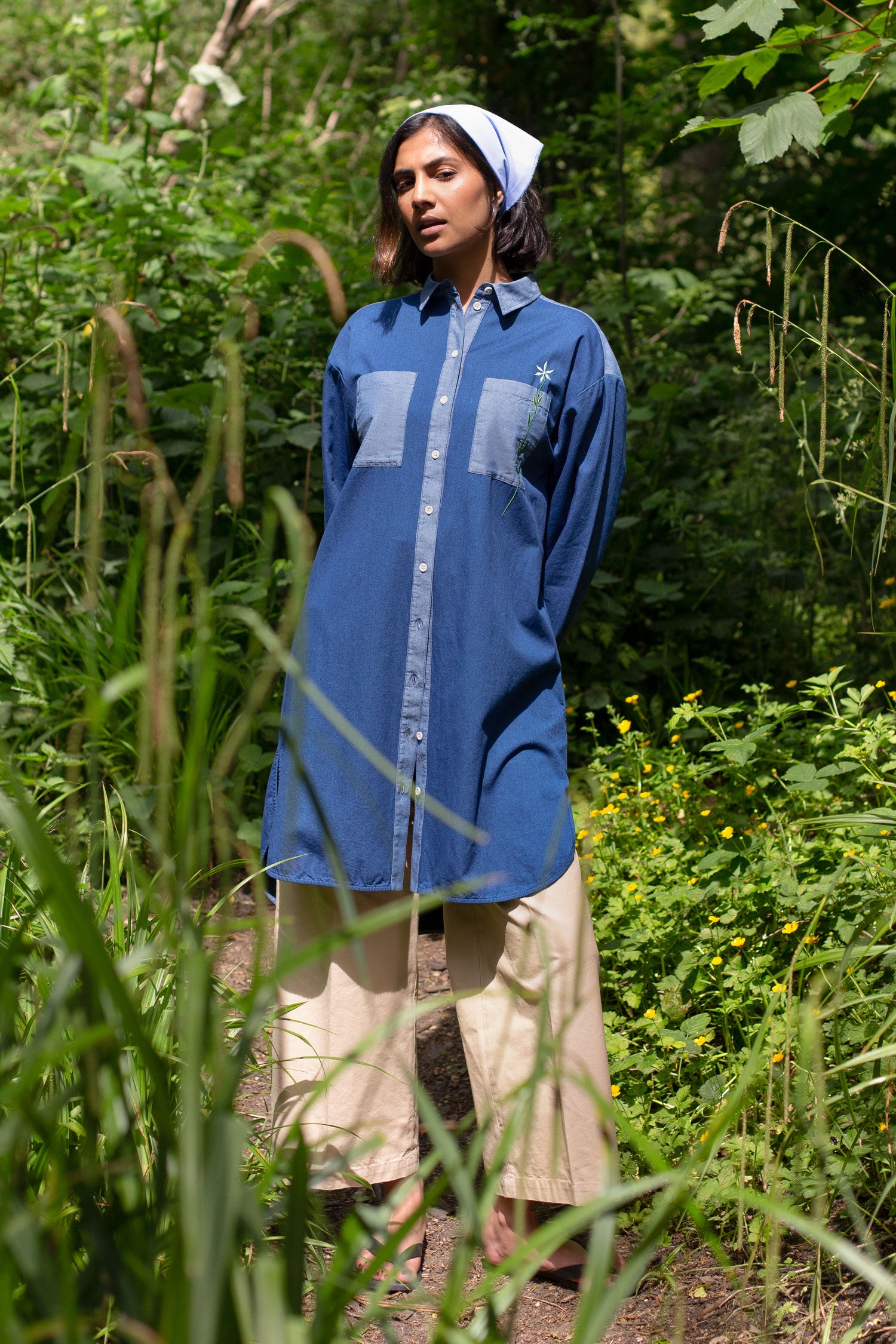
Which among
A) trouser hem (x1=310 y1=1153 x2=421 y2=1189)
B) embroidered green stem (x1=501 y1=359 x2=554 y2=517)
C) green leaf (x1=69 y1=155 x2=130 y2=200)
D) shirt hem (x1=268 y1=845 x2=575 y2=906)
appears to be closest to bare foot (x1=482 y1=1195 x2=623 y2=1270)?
trouser hem (x1=310 y1=1153 x2=421 y2=1189)

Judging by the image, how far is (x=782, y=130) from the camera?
6.54 ft

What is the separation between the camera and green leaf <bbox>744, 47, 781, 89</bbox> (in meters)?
2.13

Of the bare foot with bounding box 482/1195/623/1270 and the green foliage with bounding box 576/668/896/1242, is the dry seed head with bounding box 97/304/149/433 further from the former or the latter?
the bare foot with bounding box 482/1195/623/1270

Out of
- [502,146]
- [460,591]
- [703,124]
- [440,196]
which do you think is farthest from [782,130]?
[460,591]

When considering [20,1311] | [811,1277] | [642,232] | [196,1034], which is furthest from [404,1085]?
[642,232]

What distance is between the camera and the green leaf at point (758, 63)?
2127mm

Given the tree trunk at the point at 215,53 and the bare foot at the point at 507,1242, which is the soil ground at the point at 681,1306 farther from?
the tree trunk at the point at 215,53

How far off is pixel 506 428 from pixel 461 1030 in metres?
1.02

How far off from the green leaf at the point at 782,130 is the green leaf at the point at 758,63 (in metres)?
0.14

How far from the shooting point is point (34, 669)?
334 cm

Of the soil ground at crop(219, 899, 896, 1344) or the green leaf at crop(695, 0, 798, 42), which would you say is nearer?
the soil ground at crop(219, 899, 896, 1344)

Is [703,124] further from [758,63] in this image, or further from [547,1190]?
[547,1190]

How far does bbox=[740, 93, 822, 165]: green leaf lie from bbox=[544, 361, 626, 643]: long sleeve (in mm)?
416

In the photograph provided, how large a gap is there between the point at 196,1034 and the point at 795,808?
2262 millimetres
